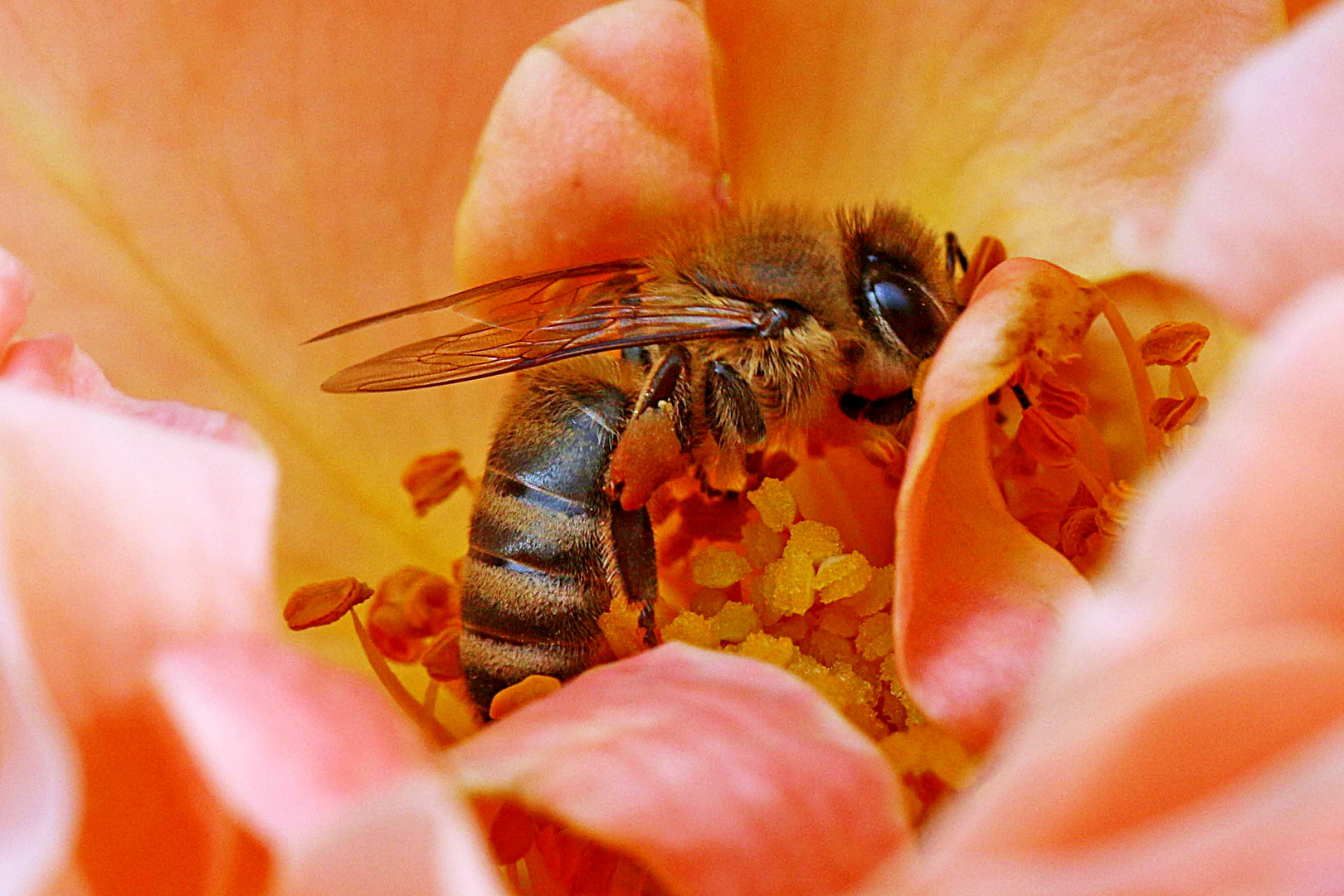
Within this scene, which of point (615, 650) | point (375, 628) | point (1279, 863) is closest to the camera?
point (1279, 863)

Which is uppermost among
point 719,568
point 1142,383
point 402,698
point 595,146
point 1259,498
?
point 1259,498

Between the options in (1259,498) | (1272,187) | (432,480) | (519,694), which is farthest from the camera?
(432,480)

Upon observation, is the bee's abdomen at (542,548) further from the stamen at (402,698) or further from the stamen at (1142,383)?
the stamen at (1142,383)

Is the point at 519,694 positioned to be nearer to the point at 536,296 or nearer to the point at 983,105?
the point at 536,296

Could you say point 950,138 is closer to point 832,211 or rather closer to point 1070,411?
point 832,211

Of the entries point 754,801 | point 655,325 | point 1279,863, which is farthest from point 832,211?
point 1279,863

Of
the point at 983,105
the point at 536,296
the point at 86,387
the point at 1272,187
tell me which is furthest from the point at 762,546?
the point at 1272,187
